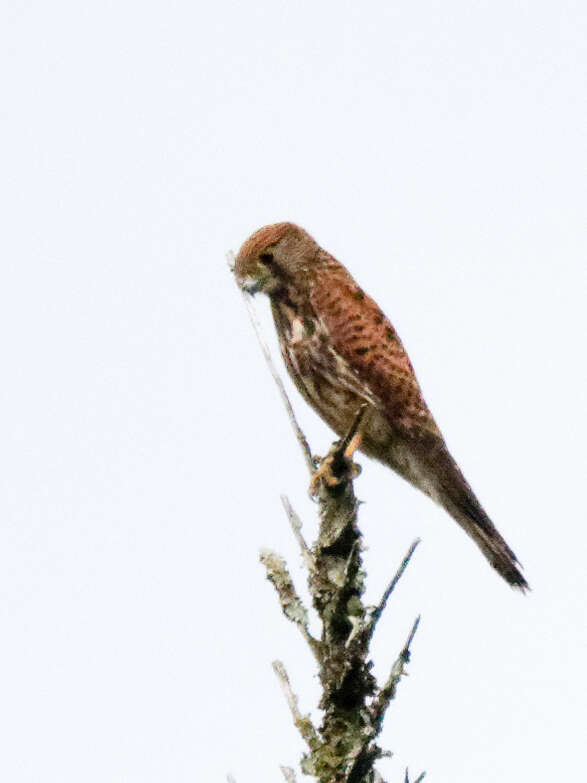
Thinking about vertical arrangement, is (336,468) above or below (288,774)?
above

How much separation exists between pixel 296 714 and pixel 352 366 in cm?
329

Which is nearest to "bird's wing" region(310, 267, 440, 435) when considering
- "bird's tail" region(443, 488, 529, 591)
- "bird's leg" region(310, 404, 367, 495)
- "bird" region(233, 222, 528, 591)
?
"bird" region(233, 222, 528, 591)

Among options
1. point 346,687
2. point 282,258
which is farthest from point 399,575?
point 282,258

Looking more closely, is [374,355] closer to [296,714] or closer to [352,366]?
[352,366]

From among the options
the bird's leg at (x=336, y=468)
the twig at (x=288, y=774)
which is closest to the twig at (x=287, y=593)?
the bird's leg at (x=336, y=468)

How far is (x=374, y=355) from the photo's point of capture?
6.54 metres

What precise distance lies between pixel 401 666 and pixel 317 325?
3519 mm

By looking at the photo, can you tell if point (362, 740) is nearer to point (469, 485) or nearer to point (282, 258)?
point (469, 485)

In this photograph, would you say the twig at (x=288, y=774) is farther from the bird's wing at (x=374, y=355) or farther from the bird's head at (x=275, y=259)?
the bird's head at (x=275, y=259)

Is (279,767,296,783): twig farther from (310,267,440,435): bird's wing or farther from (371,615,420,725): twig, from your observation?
(310,267,440,435): bird's wing

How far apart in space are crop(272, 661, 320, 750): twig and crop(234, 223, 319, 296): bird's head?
3.43 meters

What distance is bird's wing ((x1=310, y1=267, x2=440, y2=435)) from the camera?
651cm

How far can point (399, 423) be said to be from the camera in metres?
6.51

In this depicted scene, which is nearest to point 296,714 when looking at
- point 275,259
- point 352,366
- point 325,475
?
point 325,475
